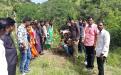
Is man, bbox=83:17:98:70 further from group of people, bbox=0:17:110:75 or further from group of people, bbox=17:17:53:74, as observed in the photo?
group of people, bbox=17:17:53:74

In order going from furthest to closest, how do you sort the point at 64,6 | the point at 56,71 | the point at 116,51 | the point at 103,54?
1. the point at 64,6
2. the point at 116,51
3. the point at 56,71
4. the point at 103,54

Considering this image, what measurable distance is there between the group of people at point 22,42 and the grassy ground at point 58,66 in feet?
1.10

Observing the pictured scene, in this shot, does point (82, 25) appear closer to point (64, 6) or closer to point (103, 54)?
point (103, 54)

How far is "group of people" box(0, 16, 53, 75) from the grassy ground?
34 centimetres

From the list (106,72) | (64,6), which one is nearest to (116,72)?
(106,72)

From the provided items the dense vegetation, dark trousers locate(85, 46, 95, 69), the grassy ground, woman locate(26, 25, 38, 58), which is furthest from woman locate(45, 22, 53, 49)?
dark trousers locate(85, 46, 95, 69)

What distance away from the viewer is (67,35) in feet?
47.6

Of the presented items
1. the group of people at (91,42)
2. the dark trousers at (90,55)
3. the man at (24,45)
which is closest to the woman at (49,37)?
the group of people at (91,42)

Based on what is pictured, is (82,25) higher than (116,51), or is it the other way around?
(82,25)

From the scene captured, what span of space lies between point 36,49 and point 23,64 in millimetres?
3142

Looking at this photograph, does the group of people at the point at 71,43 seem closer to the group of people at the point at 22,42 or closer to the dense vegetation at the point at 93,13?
the group of people at the point at 22,42

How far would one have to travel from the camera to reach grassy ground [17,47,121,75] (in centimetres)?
1214

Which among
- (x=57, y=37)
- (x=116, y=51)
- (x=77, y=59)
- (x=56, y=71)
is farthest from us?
(x=57, y=37)

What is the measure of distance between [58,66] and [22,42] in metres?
2.54
